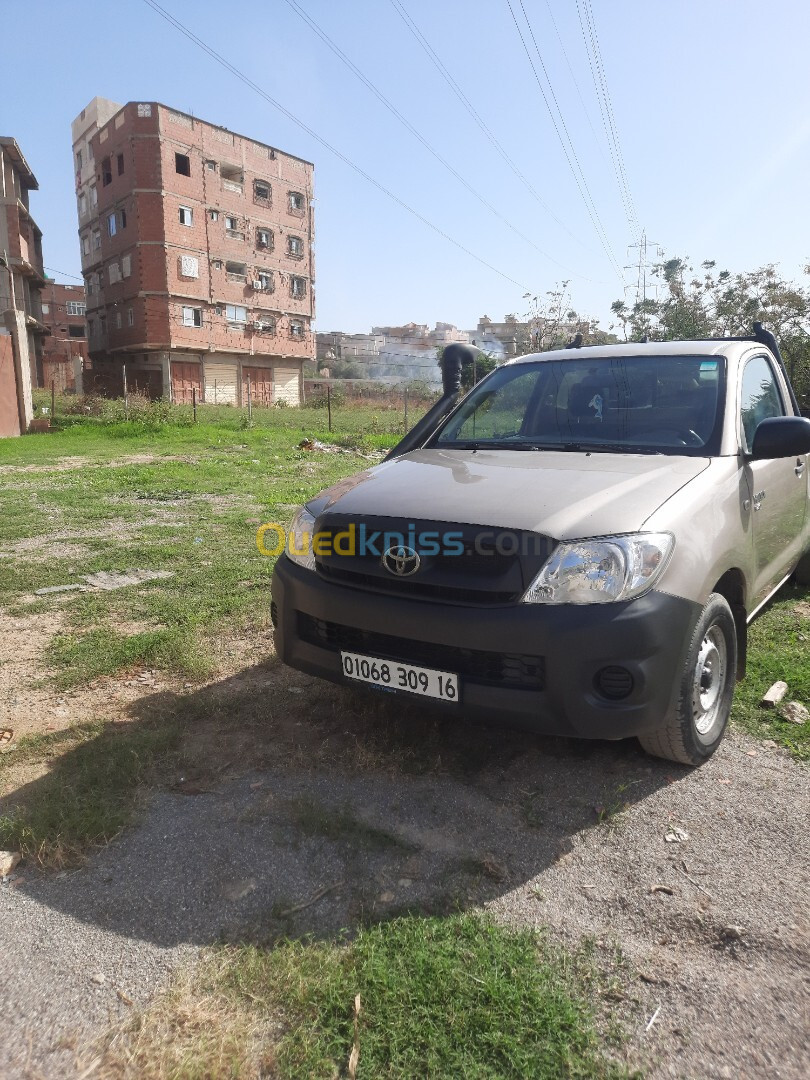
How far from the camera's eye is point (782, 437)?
310 centimetres

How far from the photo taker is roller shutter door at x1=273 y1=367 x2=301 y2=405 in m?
45.3

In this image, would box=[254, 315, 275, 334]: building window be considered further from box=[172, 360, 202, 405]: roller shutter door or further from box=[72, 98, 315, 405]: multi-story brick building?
box=[172, 360, 202, 405]: roller shutter door

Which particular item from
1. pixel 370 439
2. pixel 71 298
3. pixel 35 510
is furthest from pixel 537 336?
pixel 71 298

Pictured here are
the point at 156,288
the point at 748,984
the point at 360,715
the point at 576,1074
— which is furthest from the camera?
the point at 156,288

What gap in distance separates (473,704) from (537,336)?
3185 centimetres

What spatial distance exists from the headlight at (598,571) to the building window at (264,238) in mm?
43891

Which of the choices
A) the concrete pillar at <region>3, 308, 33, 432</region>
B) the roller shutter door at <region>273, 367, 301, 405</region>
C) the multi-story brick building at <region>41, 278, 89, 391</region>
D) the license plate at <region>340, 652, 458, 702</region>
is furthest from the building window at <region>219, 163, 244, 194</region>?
the license plate at <region>340, 652, 458, 702</region>

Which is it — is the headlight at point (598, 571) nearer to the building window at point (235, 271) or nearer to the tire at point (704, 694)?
the tire at point (704, 694)

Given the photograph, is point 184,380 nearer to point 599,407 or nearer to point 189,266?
point 189,266

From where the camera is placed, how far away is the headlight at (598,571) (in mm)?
2363

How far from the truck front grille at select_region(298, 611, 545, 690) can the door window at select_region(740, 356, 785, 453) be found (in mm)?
1630

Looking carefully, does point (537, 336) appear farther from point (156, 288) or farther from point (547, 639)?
point (547, 639)

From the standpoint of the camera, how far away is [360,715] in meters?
3.38

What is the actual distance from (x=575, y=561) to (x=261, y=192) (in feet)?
148
